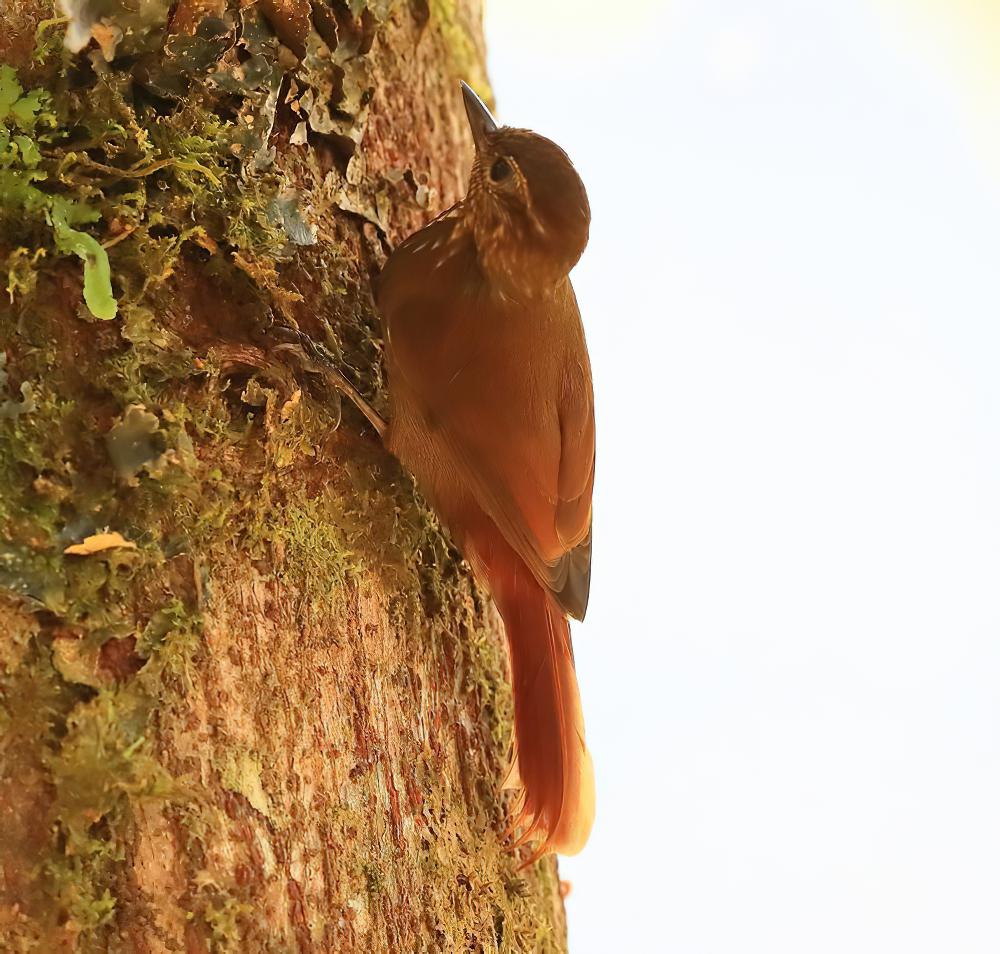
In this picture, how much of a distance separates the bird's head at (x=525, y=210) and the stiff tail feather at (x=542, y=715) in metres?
0.53

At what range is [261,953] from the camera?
1.42m

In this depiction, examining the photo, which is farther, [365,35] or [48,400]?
[365,35]

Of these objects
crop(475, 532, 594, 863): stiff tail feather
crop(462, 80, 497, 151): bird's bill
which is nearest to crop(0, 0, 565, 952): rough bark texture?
crop(475, 532, 594, 863): stiff tail feather

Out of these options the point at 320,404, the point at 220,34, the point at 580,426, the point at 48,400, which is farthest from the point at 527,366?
the point at 48,400

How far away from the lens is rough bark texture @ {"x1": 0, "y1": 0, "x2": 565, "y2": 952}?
1.37m

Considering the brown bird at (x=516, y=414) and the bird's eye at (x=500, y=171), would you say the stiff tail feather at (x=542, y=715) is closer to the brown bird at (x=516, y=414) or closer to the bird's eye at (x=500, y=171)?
the brown bird at (x=516, y=414)

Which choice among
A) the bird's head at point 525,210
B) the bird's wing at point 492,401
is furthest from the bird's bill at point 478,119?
the bird's wing at point 492,401

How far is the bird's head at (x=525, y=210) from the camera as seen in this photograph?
84.4 inches

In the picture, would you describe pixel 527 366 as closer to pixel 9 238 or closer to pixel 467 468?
pixel 467 468

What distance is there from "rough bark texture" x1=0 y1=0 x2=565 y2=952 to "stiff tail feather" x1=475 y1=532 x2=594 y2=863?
6 centimetres

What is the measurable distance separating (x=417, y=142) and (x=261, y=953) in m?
1.67

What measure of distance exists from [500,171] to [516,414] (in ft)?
1.56

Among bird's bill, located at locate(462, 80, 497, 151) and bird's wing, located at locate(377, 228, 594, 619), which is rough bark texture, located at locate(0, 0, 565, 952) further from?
bird's bill, located at locate(462, 80, 497, 151)

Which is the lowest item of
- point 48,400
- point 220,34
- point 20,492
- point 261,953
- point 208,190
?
point 261,953
